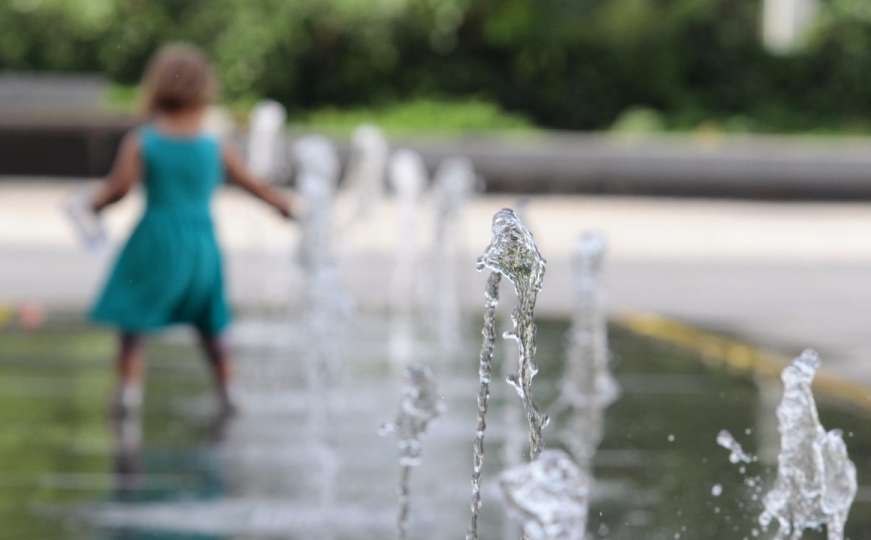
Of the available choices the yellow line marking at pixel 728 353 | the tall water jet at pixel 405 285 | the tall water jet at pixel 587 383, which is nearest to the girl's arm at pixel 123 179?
the tall water jet at pixel 587 383

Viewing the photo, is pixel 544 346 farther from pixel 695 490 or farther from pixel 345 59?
pixel 345 59

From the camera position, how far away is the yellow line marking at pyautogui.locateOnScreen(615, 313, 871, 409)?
10469mm

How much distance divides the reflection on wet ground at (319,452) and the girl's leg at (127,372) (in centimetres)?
11

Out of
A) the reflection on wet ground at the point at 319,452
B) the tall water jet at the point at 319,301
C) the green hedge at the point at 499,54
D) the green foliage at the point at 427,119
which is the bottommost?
the reflection on wet ground at the point at 319,452

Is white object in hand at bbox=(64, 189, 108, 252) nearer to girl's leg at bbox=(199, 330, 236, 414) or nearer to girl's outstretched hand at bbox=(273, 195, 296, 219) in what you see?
girl's leg at bbox=(199, 330, 236, 414)

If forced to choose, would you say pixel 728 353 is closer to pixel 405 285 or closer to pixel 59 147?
pixel 405 285

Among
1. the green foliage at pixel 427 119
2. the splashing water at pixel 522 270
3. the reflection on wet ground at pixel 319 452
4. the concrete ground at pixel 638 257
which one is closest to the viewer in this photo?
the splashing water at pixel 522 270

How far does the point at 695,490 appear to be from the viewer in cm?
762

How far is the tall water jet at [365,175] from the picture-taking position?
16.2 meters

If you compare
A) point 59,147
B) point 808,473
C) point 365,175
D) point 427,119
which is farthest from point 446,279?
point 427,119

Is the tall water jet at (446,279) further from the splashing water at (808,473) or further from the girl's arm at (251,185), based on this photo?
the splashing water at (808,473)

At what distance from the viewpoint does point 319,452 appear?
8.54 meters

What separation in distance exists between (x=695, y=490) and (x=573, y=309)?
724cm

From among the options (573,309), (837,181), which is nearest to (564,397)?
(573,309)
